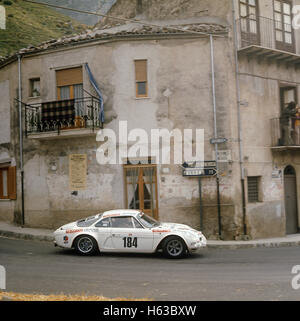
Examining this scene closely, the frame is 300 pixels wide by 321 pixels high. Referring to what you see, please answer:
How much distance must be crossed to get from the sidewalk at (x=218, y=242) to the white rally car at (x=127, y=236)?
9.17ft

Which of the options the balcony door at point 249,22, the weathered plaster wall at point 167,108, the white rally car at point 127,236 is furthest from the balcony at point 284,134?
the white rally car at point 127,236

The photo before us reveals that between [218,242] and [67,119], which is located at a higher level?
[67,119]

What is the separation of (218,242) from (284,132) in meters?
5.80

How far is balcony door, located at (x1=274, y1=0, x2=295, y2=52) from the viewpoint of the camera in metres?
18.2

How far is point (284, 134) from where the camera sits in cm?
1759

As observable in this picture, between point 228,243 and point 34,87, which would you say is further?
point 34,87

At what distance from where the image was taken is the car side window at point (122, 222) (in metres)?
12.3

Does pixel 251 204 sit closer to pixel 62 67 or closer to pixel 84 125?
pixel 84 125

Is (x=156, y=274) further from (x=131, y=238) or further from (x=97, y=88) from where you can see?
(x=97, y=88)

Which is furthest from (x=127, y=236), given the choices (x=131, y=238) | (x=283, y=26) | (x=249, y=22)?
(x=283, y=26)

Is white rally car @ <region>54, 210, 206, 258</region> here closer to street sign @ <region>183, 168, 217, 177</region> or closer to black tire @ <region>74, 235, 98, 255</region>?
black tire @ <region>74, 235, 98, 255</region>

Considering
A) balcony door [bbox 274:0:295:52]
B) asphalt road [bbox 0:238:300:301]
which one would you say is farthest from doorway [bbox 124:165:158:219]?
balcony door [bbox 274:0:295:52]

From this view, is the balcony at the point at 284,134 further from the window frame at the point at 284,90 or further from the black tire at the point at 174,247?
the black tire at the point at 174,247
